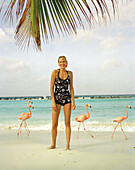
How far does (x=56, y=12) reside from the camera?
1.39m

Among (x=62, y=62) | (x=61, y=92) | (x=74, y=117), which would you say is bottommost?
(x=74, y=117)

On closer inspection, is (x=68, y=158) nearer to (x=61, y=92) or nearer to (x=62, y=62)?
(x=61, y=92)

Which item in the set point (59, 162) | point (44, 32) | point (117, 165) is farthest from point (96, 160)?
point (44, 32)

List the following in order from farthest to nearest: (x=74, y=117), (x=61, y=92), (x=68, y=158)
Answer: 1. (x=74, y=117)
2. (x=61, y=92)
3. (x=68, y=158)

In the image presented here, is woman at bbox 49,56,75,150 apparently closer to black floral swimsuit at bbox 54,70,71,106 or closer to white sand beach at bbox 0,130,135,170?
black floral swimsuit at bbox 54,70,71,106

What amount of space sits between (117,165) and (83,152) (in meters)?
0.65

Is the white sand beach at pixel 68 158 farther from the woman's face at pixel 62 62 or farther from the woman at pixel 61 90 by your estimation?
the woman's face at pixel 62 62

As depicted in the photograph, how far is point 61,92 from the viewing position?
2.71 metres

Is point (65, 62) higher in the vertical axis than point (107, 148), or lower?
higher

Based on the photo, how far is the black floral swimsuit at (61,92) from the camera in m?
2.71

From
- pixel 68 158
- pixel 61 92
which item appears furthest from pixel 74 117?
pixel 68 158

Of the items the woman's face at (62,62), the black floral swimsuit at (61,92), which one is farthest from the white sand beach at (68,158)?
the woman's face at (62,62)

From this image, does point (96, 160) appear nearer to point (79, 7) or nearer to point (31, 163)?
point (31, 163)

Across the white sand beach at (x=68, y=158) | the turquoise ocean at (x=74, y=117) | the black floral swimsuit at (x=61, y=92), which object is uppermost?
the black floral swimsuit at (x=61, y=92)
